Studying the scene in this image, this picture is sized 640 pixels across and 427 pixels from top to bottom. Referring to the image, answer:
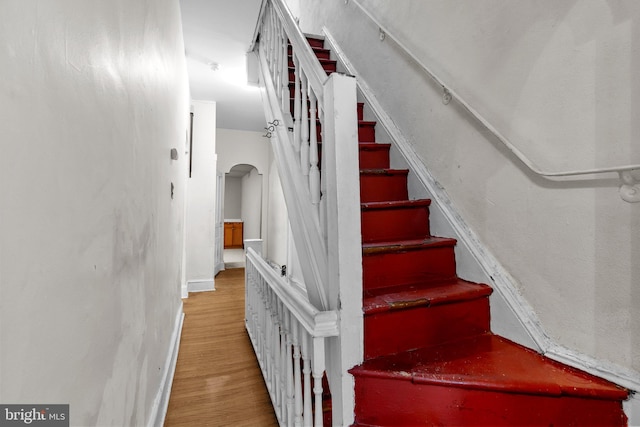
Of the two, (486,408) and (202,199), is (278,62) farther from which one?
(202,199)

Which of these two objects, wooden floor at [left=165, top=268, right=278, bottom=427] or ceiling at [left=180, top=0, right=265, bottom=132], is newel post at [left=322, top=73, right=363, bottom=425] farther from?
ceiling at [left=180, top=0, right=265, bottom=132]

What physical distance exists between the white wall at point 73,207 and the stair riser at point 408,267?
0.94 meters

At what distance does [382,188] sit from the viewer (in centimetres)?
177

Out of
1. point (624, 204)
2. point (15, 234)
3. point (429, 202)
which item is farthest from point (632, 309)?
point (15, 234)

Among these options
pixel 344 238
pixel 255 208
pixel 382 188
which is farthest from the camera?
pixel 255 208

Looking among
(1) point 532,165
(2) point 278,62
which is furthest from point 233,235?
(1) point 532,165

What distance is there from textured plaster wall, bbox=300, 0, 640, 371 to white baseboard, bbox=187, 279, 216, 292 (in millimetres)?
3963

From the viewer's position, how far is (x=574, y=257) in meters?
1.02

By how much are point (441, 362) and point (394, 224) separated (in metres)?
0.73

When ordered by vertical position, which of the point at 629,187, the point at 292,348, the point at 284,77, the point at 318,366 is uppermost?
the point at 284,77

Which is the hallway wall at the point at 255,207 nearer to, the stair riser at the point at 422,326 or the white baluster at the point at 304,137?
the white baluster at the point at 304,137

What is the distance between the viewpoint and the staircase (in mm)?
874

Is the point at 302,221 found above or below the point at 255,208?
below

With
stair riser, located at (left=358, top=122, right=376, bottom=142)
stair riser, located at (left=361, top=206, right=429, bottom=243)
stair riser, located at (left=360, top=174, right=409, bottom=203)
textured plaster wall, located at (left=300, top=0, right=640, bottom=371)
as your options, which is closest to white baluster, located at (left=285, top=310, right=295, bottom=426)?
stair riser, located at (left=361, top=206, right=429, bottom=243)
